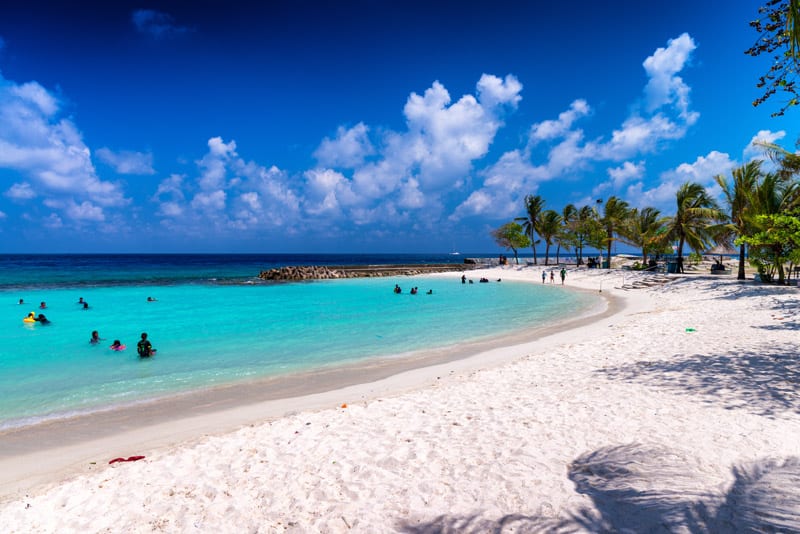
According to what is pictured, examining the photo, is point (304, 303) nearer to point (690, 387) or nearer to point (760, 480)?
point (690, 387)

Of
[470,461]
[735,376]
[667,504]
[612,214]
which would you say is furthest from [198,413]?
[612,214]

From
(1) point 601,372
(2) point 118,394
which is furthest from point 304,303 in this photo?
(1) point 601,372

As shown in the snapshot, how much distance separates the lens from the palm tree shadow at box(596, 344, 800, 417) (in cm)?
613

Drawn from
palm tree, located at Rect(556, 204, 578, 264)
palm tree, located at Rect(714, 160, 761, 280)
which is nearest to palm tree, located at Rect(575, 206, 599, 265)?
palm tree, located at Rect(556, 204, 578, 264)

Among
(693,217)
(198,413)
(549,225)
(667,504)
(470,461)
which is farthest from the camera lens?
(549,225)

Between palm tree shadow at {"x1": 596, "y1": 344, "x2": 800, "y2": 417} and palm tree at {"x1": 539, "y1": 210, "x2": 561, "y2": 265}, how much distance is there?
53.1m

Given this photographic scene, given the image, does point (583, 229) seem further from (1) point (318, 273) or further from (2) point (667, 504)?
(2) point (667, 504)

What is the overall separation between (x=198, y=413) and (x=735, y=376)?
35.9 ft

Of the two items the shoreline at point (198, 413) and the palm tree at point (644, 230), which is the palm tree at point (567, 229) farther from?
the shoreline at point (198, 413)

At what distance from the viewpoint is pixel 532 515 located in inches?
146

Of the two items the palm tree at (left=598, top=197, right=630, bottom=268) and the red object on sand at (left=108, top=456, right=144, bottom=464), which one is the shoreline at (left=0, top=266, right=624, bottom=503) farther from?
the palm tree at (left=598, top=197, right=630, bottom=268)

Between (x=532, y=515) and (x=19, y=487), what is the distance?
6.71 m

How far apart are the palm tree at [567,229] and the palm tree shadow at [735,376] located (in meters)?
50.5

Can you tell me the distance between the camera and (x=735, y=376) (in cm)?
748
